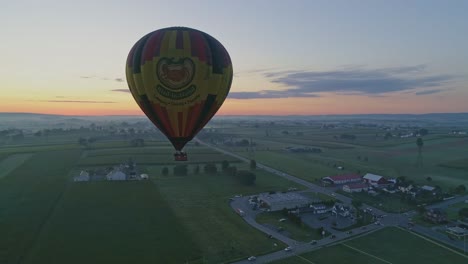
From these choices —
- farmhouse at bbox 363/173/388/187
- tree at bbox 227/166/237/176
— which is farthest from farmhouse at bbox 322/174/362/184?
tree at bbox 227/166/237/176

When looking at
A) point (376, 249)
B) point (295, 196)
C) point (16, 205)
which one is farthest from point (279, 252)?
point (16, 205)

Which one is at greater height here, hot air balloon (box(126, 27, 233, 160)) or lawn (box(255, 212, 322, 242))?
hot air balloon (box(126, 27, 233, 160))

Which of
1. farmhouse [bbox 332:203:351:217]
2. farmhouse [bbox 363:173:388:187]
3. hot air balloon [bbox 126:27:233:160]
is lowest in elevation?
farmhouse [bbox 332:203:351:217]

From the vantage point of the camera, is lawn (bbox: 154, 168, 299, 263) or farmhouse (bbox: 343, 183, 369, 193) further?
farmhouse (bbox: 343, 183, 369, 193)

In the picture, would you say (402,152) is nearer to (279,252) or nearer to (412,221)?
(412,221)

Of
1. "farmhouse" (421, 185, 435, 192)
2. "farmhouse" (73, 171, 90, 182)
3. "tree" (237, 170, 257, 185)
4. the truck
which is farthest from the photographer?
"farmhouse" (73, 171, 90, 182)

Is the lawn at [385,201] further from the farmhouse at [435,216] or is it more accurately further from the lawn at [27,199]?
the lawn at [27,199]

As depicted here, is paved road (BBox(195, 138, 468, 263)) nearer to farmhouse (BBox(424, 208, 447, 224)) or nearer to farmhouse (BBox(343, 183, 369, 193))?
farmhouse (BBox(424, 208, 447, 224))

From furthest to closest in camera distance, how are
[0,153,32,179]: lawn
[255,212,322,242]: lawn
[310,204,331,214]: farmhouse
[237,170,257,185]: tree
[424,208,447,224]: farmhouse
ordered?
[0,153,32,179]: lawn, [237,170,257,185]: tree, [310,204,331,214]: farmhouse, [424,208,447,224]: farmhouse, [255,212,322,242]: lawn

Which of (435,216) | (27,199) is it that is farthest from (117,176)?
(435,216)
